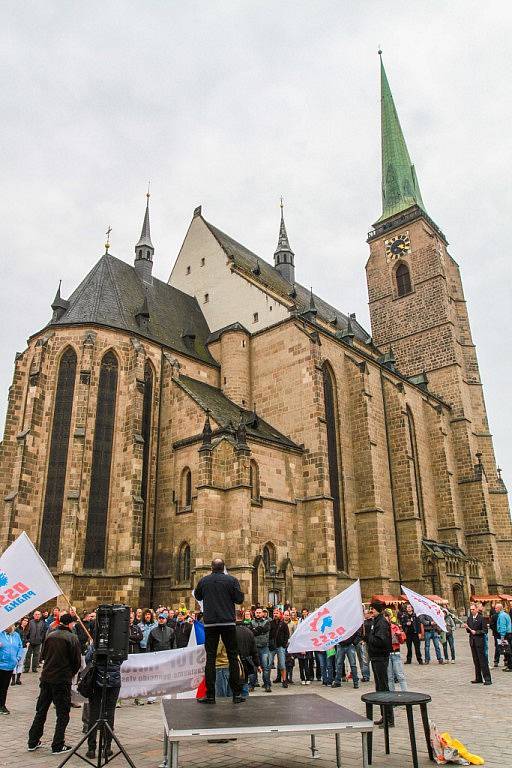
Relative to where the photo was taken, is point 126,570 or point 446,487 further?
point 446,487

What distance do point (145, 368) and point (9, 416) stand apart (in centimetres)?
603

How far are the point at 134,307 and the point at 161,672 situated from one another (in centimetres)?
2117

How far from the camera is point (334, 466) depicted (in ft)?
90.6

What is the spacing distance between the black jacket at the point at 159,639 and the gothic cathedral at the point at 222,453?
8.38 metres

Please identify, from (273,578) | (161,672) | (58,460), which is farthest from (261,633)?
(58,460)

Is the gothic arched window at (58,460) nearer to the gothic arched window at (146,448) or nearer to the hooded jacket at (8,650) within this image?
the gothic arched window at (146,448)

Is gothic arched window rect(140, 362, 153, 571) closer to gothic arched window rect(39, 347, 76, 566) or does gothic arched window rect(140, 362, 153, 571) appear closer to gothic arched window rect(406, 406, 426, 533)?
gothic arched window rect(39, 347, 76, 566)

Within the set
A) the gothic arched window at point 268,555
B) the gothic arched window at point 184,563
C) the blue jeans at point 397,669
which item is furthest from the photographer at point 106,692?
the gothic arched window at point 268,555

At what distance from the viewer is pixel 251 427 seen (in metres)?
24.3

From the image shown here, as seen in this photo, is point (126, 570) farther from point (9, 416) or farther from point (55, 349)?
point (55, 349)

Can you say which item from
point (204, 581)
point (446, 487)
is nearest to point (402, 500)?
point (446, 487)

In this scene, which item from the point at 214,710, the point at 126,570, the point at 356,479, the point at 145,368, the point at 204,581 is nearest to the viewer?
the point at 214,710

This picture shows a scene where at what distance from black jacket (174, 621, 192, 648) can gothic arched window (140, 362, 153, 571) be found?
10.2 meters

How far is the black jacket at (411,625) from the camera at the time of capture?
15.9 metres
